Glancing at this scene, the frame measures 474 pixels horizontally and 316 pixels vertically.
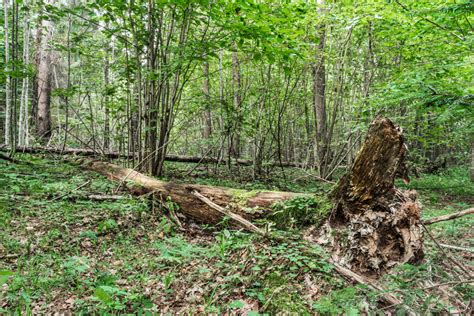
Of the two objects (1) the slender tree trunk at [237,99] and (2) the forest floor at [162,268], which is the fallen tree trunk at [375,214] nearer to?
(2) the forest floor at [162,268]

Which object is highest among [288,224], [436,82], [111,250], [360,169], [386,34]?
[386,34]

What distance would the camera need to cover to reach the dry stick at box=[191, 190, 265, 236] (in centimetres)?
361

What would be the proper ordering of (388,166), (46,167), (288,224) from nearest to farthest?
(388,166), (288,224), (46,167)

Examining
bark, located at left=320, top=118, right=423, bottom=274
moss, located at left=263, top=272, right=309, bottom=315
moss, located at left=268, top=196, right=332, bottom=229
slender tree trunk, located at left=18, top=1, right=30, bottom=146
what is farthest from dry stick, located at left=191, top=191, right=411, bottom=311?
slender tree trunk, located at left=18, top=1, right=30, bottom=146

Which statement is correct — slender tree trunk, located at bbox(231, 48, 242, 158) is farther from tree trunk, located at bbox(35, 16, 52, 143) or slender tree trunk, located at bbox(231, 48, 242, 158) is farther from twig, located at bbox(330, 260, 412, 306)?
tree trunk, located at bbox(35, 16, 52, 143)

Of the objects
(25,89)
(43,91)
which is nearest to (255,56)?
(25,89)

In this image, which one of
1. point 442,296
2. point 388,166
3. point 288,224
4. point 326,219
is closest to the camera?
point 442,296

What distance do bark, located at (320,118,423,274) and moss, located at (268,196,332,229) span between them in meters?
0.19

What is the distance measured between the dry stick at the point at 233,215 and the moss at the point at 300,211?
35 cm

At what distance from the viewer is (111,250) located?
11.5ft

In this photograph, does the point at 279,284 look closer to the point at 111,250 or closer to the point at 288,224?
the point at 288,224

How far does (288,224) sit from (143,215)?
7.14 feet

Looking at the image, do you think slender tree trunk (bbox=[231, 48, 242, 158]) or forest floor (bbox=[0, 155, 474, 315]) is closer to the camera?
forest floor (bbox=[0, 155, 474, 315])

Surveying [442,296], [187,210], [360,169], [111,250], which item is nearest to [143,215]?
[187,210]
